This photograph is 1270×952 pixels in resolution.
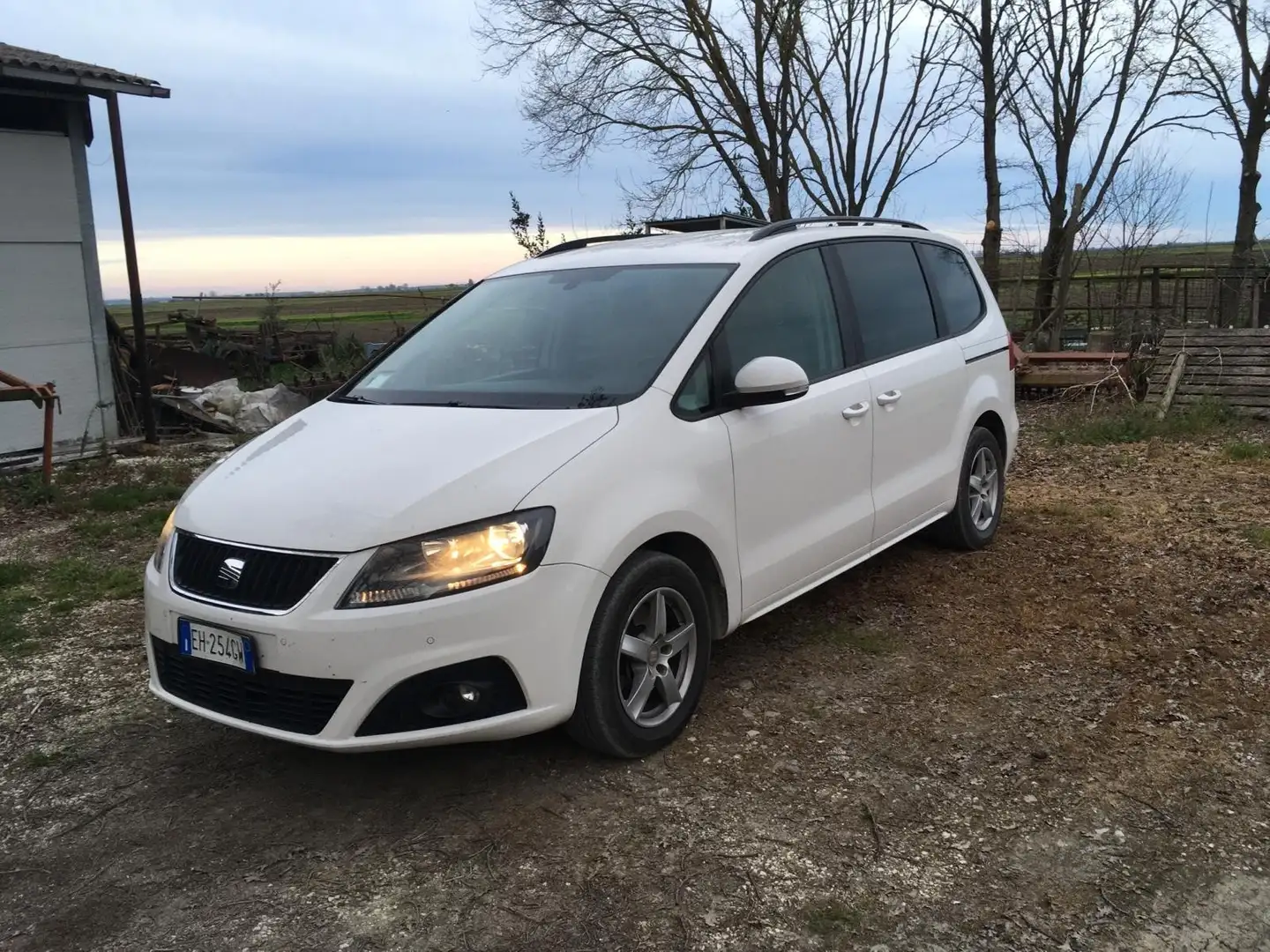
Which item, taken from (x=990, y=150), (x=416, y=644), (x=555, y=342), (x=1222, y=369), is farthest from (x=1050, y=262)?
(x=416, y=644)

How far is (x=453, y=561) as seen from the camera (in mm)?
2863

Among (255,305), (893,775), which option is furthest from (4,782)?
(255,305)

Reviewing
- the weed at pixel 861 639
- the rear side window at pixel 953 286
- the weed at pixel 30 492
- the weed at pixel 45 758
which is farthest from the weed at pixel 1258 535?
the weed at pixel 30 492

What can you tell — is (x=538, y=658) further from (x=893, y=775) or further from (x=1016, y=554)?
(x=1016, y=554)

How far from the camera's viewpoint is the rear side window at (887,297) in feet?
15.0

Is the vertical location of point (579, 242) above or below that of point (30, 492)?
above

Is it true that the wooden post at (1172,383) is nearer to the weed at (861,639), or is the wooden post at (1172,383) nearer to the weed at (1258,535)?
the weed at (1258,535)

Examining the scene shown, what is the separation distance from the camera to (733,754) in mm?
3408

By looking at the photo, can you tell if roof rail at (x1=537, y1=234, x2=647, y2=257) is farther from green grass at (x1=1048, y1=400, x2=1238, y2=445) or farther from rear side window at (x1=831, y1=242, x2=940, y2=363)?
green grass at (x1=1048, y1=400, x2=1238, y2=445)

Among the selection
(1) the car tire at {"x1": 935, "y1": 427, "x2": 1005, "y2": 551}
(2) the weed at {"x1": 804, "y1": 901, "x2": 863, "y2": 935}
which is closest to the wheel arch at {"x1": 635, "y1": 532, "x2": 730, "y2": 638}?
(2) the weed at {"x1": 804, "y1": 901, "x2": 863, "y2": 935}

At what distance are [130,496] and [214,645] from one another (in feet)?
17.6

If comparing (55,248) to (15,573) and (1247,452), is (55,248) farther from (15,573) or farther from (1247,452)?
(1247,452)

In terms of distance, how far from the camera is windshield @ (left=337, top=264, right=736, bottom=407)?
11.8ft

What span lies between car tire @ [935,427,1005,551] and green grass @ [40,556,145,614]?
4.37 m
